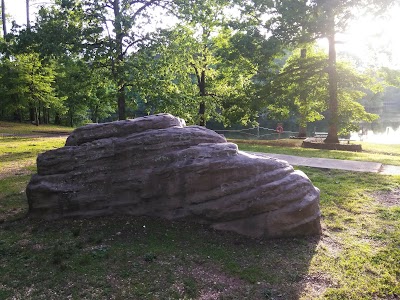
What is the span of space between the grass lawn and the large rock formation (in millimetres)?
358

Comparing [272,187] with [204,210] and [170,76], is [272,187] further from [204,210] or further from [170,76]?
[170,76]

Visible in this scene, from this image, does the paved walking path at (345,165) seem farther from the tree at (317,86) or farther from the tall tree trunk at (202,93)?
the tall tree trunk at (202,93)

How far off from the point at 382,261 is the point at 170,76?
48.0ft

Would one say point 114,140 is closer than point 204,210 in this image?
No

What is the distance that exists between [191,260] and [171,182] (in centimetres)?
207

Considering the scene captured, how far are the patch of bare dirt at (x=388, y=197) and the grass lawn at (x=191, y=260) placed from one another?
1.51ft

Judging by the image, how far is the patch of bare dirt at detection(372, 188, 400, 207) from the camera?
973 cm

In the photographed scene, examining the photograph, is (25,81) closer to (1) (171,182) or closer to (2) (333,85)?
(2) (333,85)

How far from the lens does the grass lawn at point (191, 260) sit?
19.4 ft

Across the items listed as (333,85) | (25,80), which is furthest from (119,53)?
(25,80)

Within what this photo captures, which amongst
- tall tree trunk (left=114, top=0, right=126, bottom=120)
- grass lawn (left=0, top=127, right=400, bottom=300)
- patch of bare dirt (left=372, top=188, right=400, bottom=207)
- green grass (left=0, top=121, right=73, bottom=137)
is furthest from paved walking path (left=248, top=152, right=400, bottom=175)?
green grass (left=0, top=121, right=73, bottom=137)

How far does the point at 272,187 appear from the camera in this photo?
7738 millimetres

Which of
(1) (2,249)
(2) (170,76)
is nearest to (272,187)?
(1) (2,249)

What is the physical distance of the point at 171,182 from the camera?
8164 millimetres
